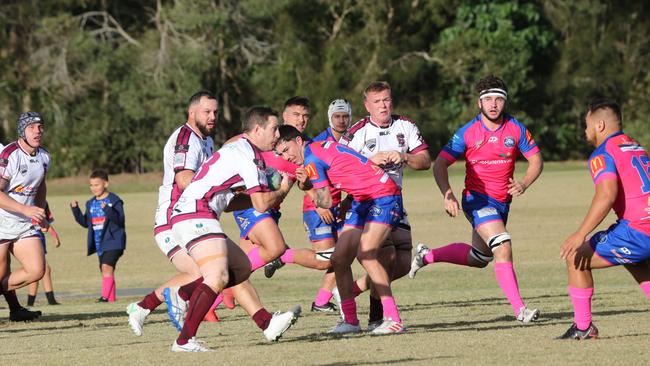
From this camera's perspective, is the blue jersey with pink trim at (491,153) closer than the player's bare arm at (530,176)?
No

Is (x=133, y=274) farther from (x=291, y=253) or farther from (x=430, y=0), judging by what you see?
(x=430, y=0)

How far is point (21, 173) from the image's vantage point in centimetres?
1238

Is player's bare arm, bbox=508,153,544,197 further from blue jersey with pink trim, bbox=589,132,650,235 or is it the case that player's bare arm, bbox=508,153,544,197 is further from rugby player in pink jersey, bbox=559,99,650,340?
blue jersey with pink trim, bbox=589,132,650,235

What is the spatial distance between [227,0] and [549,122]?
51.5 ft

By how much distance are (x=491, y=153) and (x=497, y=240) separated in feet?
2.98

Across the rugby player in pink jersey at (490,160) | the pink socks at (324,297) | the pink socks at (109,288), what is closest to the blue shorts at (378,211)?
the rugby player in pink jersey at (490,160)

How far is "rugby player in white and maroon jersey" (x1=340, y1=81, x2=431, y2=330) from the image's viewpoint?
1093cm

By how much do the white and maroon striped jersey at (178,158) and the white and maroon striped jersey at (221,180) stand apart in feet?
3.67

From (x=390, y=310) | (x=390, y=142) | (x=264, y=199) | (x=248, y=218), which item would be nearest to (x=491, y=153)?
(x=390, y=142)

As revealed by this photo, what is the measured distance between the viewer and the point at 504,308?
40.5 ft

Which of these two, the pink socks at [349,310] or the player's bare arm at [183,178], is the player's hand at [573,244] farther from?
the player's bare arm at [183,178]

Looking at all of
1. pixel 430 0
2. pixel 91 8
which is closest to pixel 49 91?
pixel 91 8

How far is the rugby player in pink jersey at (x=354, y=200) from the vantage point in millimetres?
9992

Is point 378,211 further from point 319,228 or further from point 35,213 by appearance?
point 35,213
